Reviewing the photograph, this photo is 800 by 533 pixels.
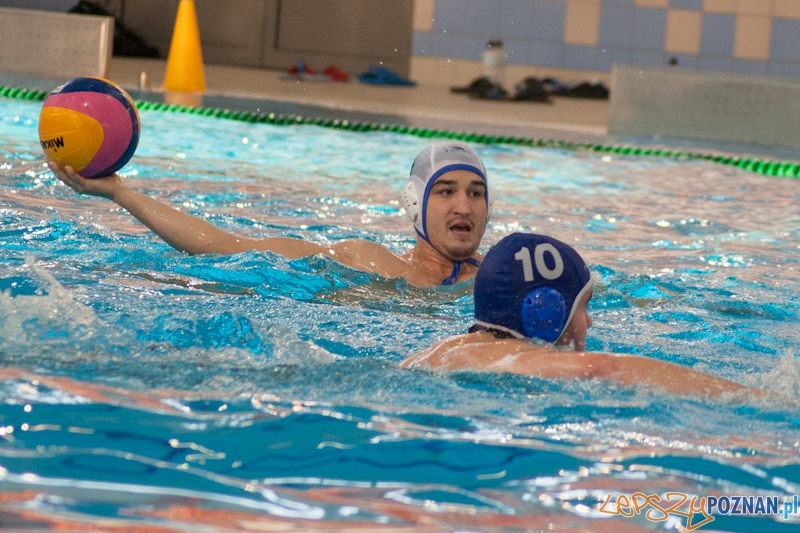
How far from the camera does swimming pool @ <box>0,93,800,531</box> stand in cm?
205

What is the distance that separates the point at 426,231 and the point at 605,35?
36.6 feet

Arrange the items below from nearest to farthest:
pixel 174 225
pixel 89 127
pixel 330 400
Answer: pixel 330 400
pixel 89 127
pixel 174 225

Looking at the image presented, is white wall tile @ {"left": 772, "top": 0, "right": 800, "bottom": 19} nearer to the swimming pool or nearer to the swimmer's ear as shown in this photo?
the swimming pool

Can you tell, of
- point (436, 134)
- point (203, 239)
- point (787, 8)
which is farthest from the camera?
point (787, 8)

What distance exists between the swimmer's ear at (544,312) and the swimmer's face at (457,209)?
1.36m

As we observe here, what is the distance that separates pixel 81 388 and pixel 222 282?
1.46 metres

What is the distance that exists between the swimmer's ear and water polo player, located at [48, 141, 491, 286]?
4.49 ft

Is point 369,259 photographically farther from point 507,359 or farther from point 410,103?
point 410,103

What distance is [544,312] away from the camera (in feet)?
8.55

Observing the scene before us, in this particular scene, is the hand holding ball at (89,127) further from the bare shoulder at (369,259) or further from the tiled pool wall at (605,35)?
the tiled pool wall at (605,35)

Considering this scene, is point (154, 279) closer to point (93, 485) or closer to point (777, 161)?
point (93, 485)

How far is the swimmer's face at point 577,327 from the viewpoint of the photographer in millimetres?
2711

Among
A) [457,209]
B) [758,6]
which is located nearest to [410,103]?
[758,6]

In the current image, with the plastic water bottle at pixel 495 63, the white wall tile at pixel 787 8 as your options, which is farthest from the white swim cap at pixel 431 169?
the white wall tile at pixel 787 8
